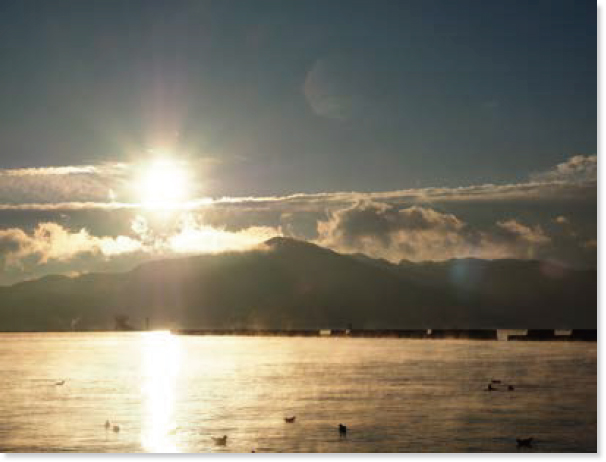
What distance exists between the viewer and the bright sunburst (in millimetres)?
12359

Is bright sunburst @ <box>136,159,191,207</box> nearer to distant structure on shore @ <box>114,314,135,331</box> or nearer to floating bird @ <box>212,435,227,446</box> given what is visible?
floating bird @ <box>212,435,227,446</box>

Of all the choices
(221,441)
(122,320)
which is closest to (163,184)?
(221,441)

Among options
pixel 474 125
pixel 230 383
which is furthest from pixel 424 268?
pixel 230 383

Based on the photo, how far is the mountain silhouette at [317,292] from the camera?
13.1 m

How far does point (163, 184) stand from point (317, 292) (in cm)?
553

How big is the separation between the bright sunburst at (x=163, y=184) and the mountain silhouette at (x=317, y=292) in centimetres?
101

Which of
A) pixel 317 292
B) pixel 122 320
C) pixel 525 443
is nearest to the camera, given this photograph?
pixel 525 443

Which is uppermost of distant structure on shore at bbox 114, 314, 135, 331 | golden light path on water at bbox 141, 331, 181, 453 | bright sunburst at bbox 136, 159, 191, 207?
bright sunburst at bbox 136, 159, 191, 207

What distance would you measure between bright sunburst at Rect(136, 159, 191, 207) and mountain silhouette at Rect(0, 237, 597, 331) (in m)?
1.01

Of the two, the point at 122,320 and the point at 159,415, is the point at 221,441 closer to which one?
the point at 159,415

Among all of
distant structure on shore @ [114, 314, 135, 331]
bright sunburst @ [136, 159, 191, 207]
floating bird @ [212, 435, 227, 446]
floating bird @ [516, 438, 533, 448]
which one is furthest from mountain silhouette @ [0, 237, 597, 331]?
floating bird @ [212, 435, 227, 446]

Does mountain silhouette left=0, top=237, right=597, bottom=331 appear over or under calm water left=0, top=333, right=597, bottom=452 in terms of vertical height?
over

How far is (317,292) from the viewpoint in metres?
17.2

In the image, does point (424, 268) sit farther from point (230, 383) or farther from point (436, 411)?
point (230, 383)
